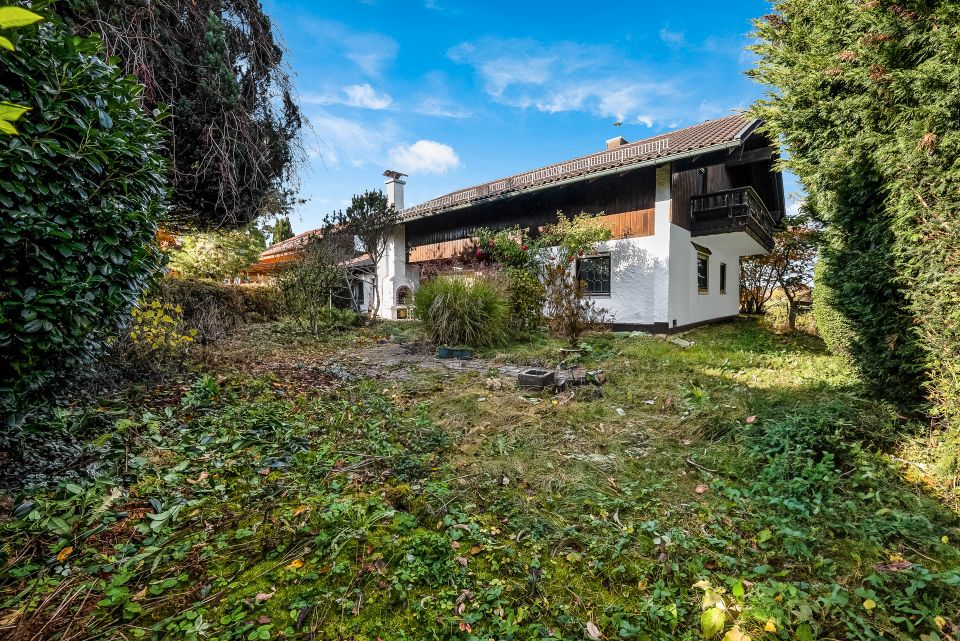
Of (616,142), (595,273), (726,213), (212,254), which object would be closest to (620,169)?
(595,273)

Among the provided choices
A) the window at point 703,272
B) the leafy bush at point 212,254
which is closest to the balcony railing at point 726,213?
the window at point 703,272

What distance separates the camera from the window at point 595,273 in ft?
34.9

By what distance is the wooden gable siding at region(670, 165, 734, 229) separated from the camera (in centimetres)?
972

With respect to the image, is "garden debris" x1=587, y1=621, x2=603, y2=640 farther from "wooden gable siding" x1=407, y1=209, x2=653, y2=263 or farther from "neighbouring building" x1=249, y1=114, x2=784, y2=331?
"wooden gable siding" x1=407, y1=209, x2=653, y2=263

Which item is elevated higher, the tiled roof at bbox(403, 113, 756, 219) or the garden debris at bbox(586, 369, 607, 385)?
the tiled roof at bbox(403, 113, 756, 219)

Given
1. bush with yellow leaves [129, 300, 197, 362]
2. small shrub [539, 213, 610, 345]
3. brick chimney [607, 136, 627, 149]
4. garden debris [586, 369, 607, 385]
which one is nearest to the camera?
bush with yellow leaves [129, 300, 197, 362]

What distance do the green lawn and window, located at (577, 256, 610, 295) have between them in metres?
7.39

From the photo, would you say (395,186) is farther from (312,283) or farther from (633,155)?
(633,155)

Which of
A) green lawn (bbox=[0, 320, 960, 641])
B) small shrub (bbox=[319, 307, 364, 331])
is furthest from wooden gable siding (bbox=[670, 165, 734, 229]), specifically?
small shrub (bbox=[319, 307, 364, 331])

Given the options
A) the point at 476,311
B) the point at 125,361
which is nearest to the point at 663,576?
the point at 125,361

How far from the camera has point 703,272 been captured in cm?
1206

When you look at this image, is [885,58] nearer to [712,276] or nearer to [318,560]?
[318,560]

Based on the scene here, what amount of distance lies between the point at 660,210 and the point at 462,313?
19.4 ft

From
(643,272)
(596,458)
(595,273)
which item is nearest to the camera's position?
(596,458)
